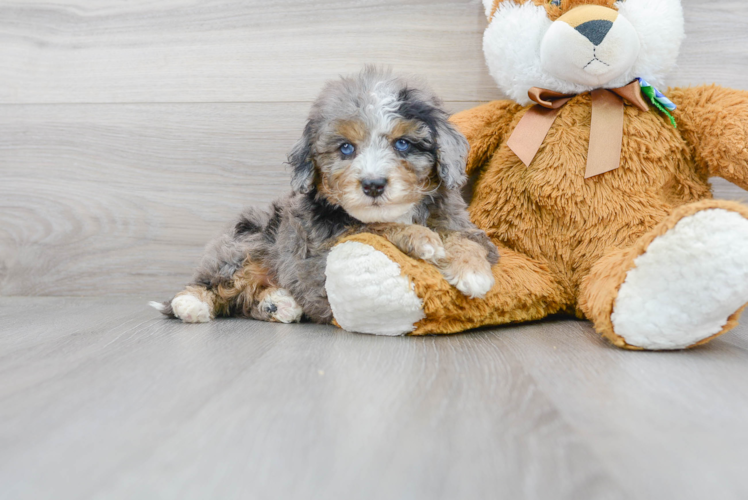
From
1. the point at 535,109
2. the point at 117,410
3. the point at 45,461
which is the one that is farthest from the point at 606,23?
the point at 45,461

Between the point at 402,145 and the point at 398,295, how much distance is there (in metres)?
0.44

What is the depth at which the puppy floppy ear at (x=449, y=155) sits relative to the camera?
1.63 m

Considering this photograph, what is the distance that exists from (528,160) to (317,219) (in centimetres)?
72

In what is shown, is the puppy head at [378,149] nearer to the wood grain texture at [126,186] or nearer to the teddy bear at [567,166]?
the teddy bear at [567,166]

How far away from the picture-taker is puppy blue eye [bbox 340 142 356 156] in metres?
1.62

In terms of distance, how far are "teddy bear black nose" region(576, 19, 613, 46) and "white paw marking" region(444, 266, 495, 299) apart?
783mm

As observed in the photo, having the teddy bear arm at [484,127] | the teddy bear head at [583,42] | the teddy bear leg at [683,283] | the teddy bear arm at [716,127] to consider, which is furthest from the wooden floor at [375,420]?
the teddy bear head at [583,42]

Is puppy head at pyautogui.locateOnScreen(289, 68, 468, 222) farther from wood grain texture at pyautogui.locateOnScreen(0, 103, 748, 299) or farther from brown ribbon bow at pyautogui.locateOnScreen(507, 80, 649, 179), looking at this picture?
wood grain texture at pyautogui.locateOnScreen(0, 103, 748, 299)

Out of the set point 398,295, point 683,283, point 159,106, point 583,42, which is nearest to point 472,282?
point 398,295

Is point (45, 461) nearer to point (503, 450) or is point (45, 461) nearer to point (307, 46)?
point (503, 450)

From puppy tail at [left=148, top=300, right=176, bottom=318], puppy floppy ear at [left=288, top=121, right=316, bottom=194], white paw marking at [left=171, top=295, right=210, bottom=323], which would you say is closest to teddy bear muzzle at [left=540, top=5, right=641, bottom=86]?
puppy floppy ear at [left=288, top=121, right=316, bottom=194]

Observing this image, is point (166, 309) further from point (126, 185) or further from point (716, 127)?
point (716, 127)

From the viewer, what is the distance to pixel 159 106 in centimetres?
243

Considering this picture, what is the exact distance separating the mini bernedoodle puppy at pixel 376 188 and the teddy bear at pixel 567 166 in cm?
9
